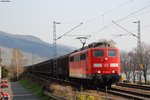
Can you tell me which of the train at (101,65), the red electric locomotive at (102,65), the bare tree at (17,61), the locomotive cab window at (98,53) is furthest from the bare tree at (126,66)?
the locomotive cab window at (98,53)

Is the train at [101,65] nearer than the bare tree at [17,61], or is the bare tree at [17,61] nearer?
the train at [101,65]

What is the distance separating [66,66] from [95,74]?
15.0 meters

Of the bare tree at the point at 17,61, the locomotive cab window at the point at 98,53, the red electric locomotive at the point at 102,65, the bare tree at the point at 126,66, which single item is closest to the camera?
the red electric locomotive at the point at 102,65

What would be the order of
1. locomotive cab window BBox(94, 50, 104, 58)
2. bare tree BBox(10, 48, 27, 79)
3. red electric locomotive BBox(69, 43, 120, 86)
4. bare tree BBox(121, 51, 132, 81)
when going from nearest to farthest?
red electric locomotive BBox(69, 43, 120, 86) → locomotive cab window BBox(94, 50, 104, 58) → bare tree BBox(121, 51, 132, 81) → bare tree BBox(10, 48, 27, 79)

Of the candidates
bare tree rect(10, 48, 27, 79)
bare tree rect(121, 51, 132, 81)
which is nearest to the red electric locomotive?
bare tree rect(121, 51, 132, 81)

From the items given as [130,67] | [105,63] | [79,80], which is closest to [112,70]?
[105,63]

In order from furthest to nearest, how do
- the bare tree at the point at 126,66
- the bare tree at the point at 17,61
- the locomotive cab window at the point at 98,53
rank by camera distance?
the bare tree at the point at 17,61 < the bare tree at the point at 126,66 < the locomotive cab window at the point at 98,53

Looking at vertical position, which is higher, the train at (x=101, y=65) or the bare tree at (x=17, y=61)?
the bare tree at (x=17, y=61)

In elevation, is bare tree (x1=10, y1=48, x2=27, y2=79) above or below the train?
above

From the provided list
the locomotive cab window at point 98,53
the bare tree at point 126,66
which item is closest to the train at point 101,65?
the locomotive cab window at point 98,53

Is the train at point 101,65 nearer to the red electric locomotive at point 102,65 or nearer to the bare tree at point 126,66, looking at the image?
the red electric locomotive at point 102,65

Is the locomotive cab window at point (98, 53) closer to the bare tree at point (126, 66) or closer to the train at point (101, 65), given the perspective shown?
the train at point (101, 65)

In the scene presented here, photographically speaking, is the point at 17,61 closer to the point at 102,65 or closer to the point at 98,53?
the point at 98,53

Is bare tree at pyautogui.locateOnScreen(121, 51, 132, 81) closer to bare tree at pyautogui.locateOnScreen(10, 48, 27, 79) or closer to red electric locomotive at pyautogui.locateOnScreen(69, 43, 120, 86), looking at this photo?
bare tree at pyautogui.locateOnScreen(10, 48, 27, 79)
